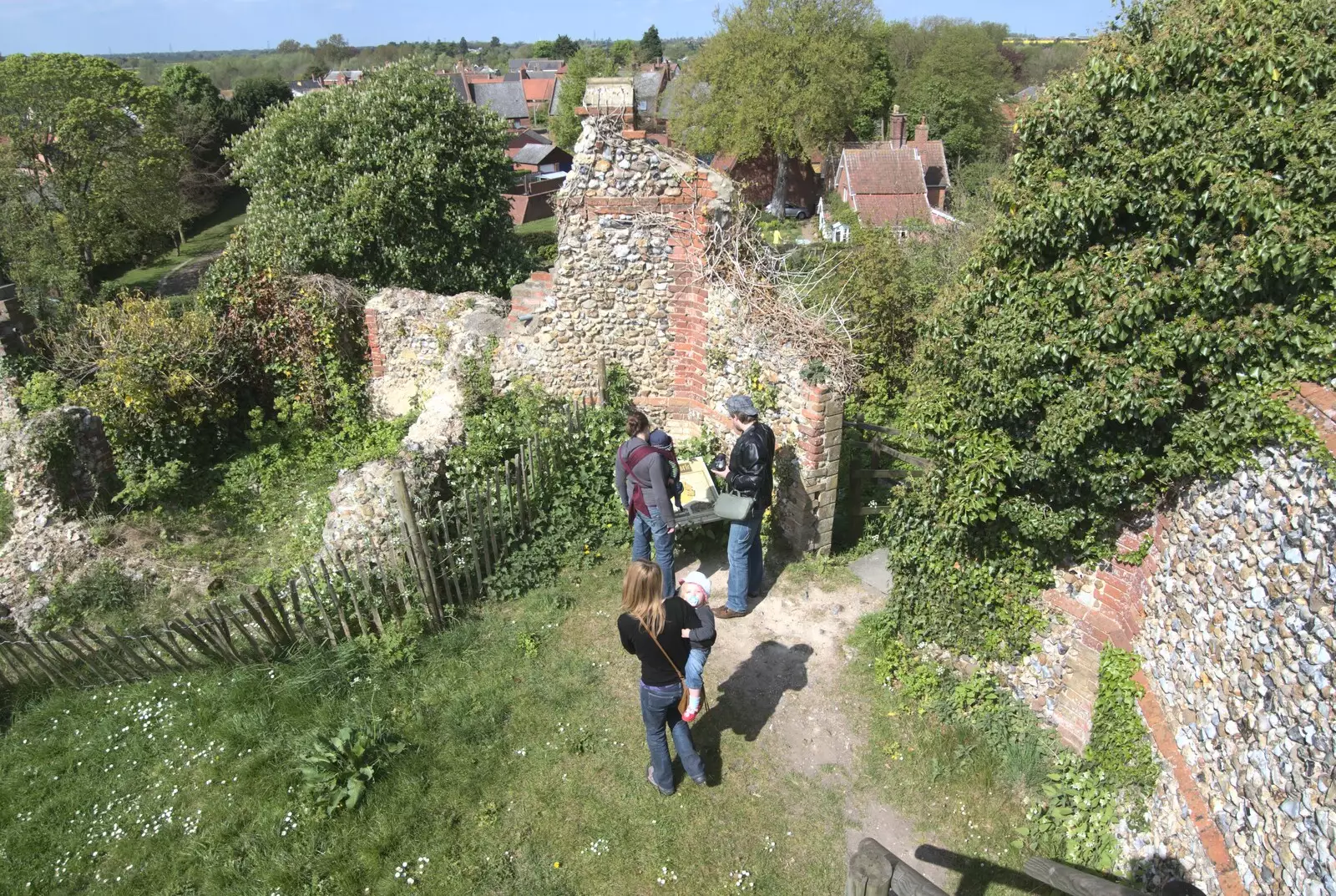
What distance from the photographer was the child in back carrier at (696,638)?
16.1ft

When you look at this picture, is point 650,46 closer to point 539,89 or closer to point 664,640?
point 539,89

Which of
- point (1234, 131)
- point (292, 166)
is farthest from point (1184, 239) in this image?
point (292, 166)

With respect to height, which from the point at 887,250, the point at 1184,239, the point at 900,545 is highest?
the point at 1184,239

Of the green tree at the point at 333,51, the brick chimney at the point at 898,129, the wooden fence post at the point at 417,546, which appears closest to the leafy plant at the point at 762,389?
the wooden fence post at the point at 417,546

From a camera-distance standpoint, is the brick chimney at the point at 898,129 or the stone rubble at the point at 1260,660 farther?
the brick chimney at the point at 898,129

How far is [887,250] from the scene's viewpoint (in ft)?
43.9

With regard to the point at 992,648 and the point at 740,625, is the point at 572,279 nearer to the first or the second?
the point at 740,625

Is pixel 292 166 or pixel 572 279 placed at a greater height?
pixel 292 166

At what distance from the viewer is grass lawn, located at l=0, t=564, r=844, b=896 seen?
197 inches

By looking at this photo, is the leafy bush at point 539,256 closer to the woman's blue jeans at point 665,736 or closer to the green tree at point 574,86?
the woman's blue jeans at point 665,736

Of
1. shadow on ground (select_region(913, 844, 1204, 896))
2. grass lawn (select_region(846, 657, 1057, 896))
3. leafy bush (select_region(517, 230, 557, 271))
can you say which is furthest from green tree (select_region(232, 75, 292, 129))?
shadow on ground (select_region(913, 844, 1204, 896))

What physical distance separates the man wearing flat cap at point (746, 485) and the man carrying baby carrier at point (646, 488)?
56 centimetres

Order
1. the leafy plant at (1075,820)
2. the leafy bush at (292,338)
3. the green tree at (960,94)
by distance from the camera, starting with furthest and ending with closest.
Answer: the green tree at (960,94) → the leafy bush at (292,338) → the leafy plant at (1075,820)

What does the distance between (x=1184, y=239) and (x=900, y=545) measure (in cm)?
305
